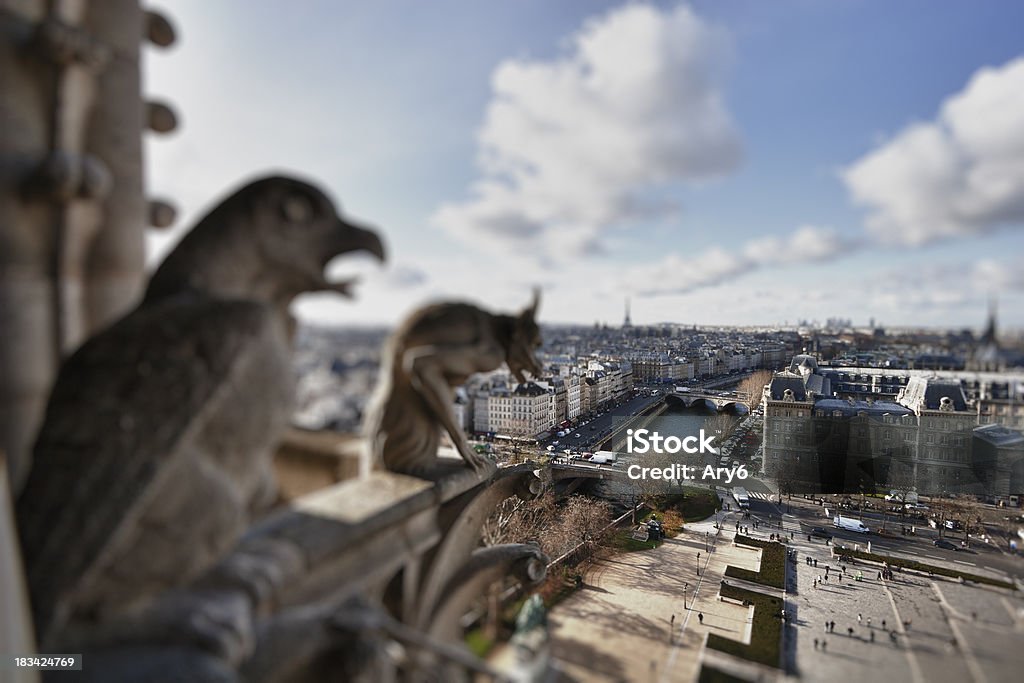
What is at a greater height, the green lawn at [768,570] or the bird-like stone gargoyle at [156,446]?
the bird-like stone gargoyle at [156,446]

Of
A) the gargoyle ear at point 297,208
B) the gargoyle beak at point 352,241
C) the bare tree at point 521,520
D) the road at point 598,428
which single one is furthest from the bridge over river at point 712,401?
the gargoyle ear at point 297,208

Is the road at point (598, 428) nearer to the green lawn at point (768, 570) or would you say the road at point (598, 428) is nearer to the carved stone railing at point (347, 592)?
the green lawn at point (768, 570)

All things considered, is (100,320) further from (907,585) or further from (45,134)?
(907,585)

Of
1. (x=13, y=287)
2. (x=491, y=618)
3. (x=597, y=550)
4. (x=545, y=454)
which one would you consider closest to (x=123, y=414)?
(x=13, y=287)

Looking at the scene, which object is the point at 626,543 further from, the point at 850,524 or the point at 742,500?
the point at 850,524

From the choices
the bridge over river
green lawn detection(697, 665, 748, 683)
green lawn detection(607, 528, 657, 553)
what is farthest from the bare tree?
the bridge over river

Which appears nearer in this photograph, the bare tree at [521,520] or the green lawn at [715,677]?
the green lawn at [715,677]

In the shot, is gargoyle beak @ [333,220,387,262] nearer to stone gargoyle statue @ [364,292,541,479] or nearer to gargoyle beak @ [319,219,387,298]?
gargoyle beak @ [319,219,387,298]
